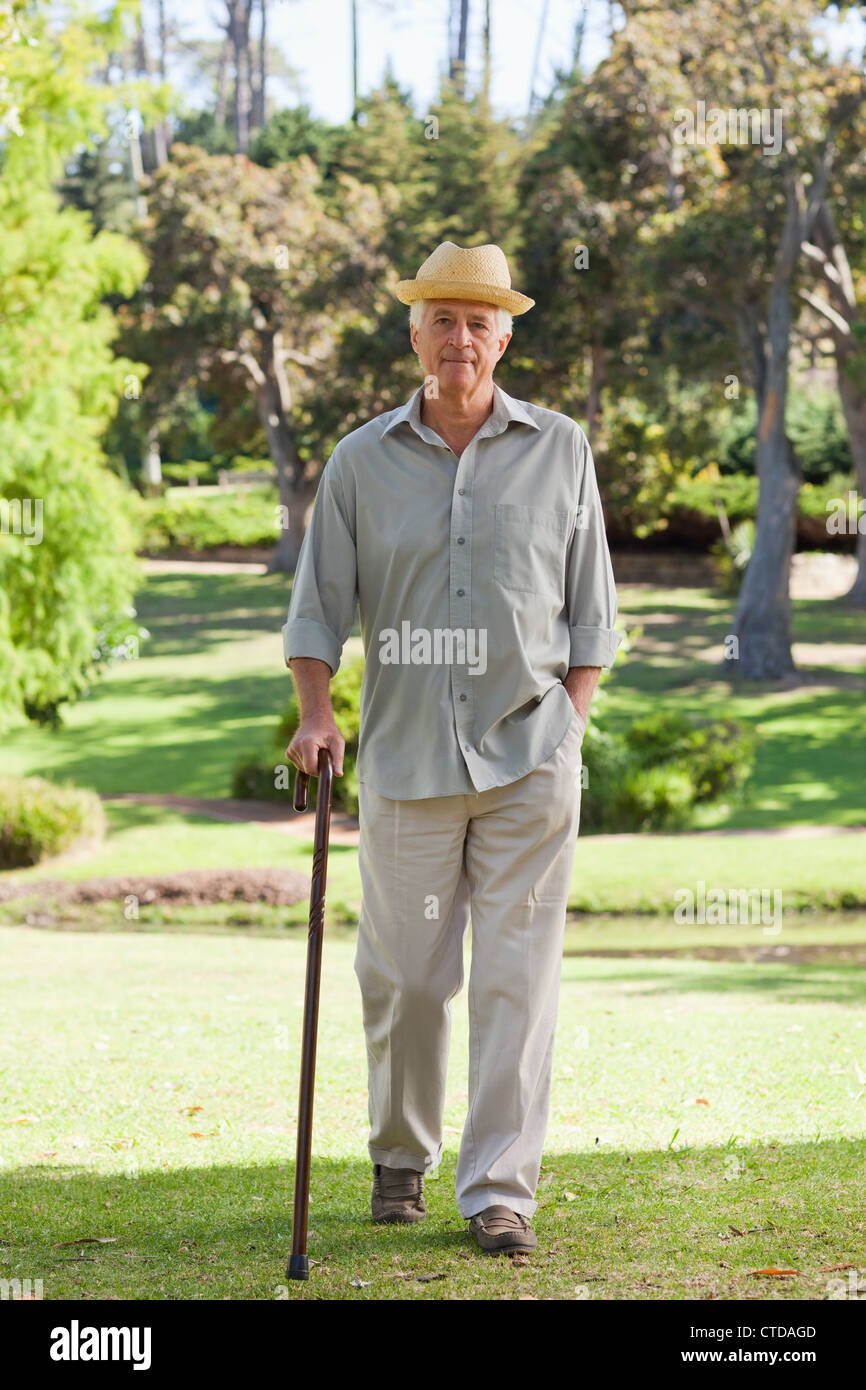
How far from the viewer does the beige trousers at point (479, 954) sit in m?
3.39

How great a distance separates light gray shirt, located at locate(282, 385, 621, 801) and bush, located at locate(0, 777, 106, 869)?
10.7 metres

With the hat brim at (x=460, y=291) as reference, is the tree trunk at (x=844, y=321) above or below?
above

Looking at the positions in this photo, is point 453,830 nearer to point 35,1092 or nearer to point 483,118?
point 35,1092

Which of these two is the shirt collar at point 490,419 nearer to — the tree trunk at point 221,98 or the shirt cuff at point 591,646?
the shirt cuff at point 591,646

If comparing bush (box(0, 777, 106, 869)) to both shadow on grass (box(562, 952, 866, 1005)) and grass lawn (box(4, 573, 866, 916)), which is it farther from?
shadow on grass (box(562, 952, 866, 1005))

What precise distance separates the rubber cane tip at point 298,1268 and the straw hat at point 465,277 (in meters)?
2.06

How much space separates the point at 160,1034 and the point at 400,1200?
2757mm

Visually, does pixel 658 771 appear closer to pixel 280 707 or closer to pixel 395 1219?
pixel 280 707

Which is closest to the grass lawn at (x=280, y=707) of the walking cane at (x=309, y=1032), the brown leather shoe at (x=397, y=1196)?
the brown leather shoe at (x=397, y=1196)

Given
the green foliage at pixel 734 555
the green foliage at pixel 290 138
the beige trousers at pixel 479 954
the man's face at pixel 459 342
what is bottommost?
the beige trousers at pixel 479 954

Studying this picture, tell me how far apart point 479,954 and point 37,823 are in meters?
11.0

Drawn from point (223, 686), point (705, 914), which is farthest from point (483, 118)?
point (705, 914)

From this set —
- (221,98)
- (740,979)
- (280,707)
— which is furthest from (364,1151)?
(221,98)

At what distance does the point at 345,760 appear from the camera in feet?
48.3
